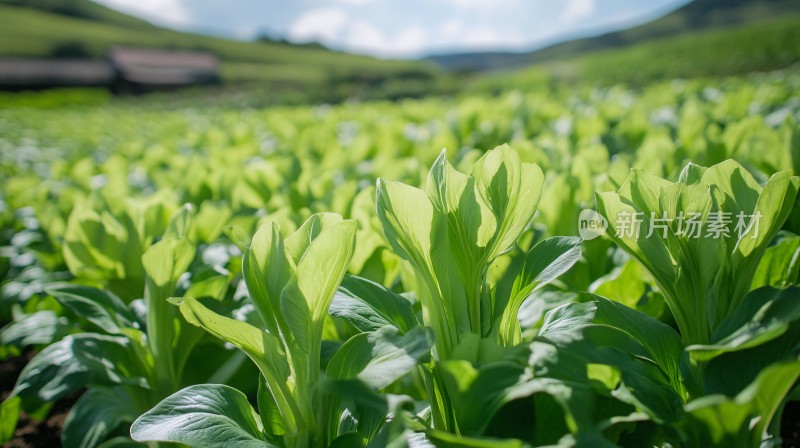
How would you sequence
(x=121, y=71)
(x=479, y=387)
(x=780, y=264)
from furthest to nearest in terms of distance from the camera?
1. (x=121, y=71)
2. (x=780, y=264)
3. (x=479, y=387)

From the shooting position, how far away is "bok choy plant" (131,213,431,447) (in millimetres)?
742

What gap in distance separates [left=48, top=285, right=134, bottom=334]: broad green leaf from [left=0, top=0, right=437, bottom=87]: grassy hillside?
47058mm

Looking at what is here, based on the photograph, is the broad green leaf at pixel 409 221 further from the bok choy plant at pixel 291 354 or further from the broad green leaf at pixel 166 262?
the broad green leaf at pixel 166 262

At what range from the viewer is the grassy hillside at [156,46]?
184 feet

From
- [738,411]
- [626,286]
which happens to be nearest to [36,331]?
[626,286]

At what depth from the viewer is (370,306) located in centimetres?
86

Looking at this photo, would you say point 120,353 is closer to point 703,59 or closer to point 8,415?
point 8,415

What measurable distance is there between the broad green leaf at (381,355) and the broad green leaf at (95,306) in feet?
2.08

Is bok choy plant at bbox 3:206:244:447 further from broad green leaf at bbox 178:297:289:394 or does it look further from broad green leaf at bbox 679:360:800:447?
broad green leaf at bbox 679:360:800:447

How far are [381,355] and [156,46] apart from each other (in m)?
81.4

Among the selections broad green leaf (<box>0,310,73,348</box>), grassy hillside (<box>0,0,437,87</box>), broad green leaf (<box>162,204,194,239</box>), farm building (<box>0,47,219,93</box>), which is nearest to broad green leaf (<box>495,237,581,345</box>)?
broad green leaf (<box>162,204,194,239</box>)

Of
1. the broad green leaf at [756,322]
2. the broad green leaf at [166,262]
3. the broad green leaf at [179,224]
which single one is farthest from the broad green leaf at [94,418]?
the broad green leaf at [756,322]

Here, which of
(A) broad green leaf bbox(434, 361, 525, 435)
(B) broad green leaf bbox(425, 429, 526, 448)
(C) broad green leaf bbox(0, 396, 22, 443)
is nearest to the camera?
(B) broad green leaf bbox(425, 429, 526, 448)

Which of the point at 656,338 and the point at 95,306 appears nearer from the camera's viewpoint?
the point at 656,338
